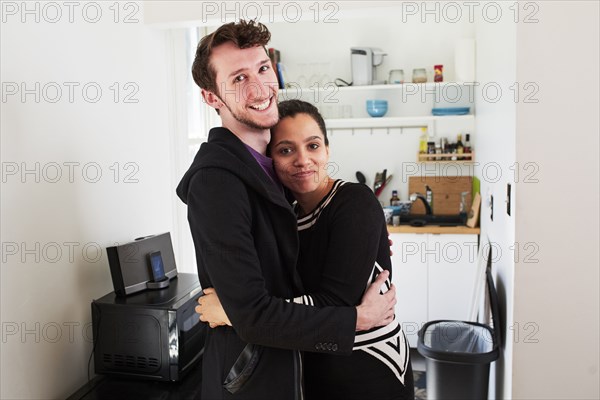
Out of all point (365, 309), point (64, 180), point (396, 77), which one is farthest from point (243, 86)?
point (396, 77)

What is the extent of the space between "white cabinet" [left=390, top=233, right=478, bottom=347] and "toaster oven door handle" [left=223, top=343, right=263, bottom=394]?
2.72 meters

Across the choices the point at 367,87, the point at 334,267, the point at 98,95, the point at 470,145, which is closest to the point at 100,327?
the point at 98,95

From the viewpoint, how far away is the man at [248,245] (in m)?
1.19

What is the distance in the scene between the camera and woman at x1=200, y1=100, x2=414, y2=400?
1312mm

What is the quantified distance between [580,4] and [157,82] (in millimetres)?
1768

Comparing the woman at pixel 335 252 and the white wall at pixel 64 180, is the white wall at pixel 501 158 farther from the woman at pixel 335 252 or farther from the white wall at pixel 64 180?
the white wall at pixel 64 180

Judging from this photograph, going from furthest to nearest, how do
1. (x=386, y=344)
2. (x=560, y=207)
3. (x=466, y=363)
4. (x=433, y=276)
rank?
1. (x=433, y=276)
2. (x=466, y=363)
3. (x=560, y=207)
4. (x=386, y=344)

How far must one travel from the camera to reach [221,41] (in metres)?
1.37

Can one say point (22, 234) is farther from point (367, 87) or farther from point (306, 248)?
point (367, 87)

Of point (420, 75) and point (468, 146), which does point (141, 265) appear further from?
point (468, 146)

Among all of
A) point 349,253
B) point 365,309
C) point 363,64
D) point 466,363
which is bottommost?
point 466,363

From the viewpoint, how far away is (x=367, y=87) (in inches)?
166

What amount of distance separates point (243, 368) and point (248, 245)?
318 millimetres

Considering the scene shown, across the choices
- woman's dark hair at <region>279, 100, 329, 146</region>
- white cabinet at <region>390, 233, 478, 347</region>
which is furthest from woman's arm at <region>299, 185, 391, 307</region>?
white cabinet at <region>390, 233, 478, 347</region>
